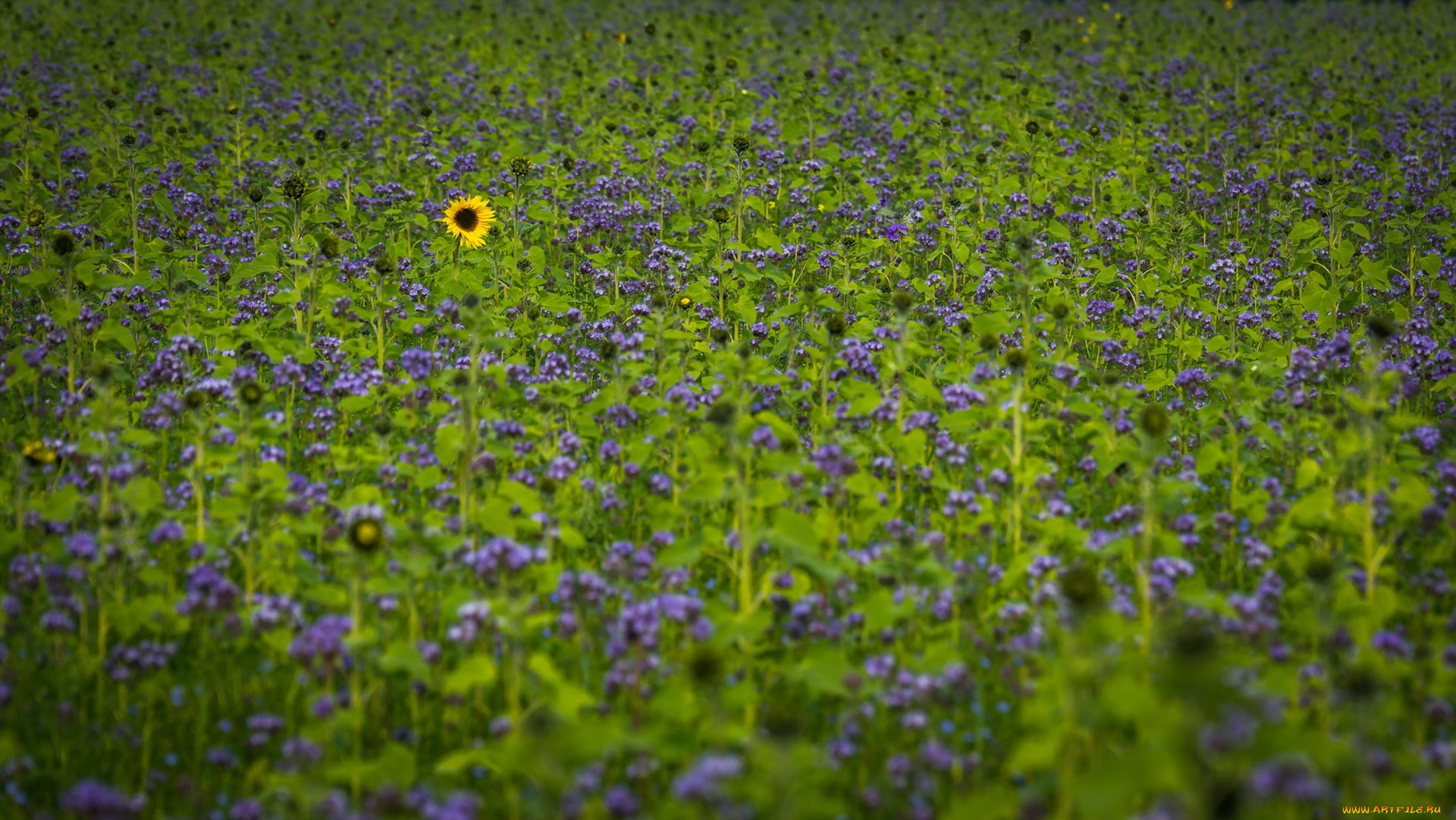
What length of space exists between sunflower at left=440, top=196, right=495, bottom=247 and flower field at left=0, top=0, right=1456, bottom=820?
0.07 metres

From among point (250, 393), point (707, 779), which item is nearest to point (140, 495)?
point (250, 393)

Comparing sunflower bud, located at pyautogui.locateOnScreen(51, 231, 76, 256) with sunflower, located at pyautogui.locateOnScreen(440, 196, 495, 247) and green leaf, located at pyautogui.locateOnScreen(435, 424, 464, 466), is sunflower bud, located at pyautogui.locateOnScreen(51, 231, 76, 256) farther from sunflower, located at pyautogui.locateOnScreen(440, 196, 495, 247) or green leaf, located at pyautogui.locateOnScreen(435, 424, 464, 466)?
sunflower, located at pyautogui.locateOnScreen(440, 196, 495, 247)

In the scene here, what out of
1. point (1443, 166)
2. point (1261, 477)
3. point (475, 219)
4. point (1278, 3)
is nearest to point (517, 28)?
point (475, 219)

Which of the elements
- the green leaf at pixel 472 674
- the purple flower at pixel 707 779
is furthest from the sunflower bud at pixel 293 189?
the purple flower at pixel 707 779

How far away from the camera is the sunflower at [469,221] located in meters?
8.57

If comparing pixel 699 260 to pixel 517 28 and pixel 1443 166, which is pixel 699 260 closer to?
pixel 1443 166

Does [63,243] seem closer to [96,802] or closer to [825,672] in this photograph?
[96,802]

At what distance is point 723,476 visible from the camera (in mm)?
4441

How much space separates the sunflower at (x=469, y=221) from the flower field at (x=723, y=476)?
0.23ft

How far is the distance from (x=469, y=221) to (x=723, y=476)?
16.7 ft

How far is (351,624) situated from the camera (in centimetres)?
384

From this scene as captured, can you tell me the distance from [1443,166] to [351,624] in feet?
40.5

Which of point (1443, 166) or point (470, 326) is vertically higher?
point (1443, 166)

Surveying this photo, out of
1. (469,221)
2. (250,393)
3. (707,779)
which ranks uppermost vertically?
(469,221)
